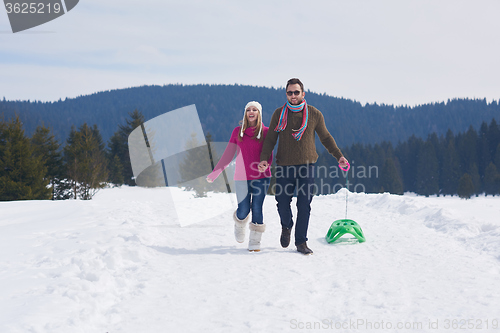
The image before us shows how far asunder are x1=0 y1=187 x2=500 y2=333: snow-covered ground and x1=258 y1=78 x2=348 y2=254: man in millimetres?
694

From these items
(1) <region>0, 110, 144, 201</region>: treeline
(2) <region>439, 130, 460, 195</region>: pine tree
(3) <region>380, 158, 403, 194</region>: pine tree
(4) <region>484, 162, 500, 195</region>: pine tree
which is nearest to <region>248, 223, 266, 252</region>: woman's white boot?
(1) <region>0, 110, 144, 201</region>: treeline

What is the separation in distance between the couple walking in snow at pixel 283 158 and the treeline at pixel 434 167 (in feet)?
206

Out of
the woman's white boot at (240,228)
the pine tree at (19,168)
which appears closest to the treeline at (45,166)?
the pine tree at (19,168)

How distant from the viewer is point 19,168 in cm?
2241

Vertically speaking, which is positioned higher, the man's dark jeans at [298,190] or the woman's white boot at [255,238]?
the man's dark jeans at [298,190]

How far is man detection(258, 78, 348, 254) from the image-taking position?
16.2 ft

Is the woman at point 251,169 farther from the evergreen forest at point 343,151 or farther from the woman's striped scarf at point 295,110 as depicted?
the evergreen forest at point 343,151

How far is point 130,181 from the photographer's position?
1681 inches

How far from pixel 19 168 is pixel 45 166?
4089 mm

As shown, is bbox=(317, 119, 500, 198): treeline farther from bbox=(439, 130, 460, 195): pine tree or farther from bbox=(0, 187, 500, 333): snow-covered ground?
bbox=(0, 187, 500, 333): snow-covered ground

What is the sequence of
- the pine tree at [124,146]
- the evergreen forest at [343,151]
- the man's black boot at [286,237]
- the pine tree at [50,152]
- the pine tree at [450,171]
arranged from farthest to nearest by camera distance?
Answer: the pine tree at [450,171], the pine tree at [124,146], the pine tree at [50,152], the evergreen forest at [343,151], the man's black boot at [286,237]

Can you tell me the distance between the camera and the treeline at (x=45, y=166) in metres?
22.2

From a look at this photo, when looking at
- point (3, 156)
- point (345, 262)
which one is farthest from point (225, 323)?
point (3, 156)

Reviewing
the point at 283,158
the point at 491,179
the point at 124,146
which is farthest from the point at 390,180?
the point at 283,158
